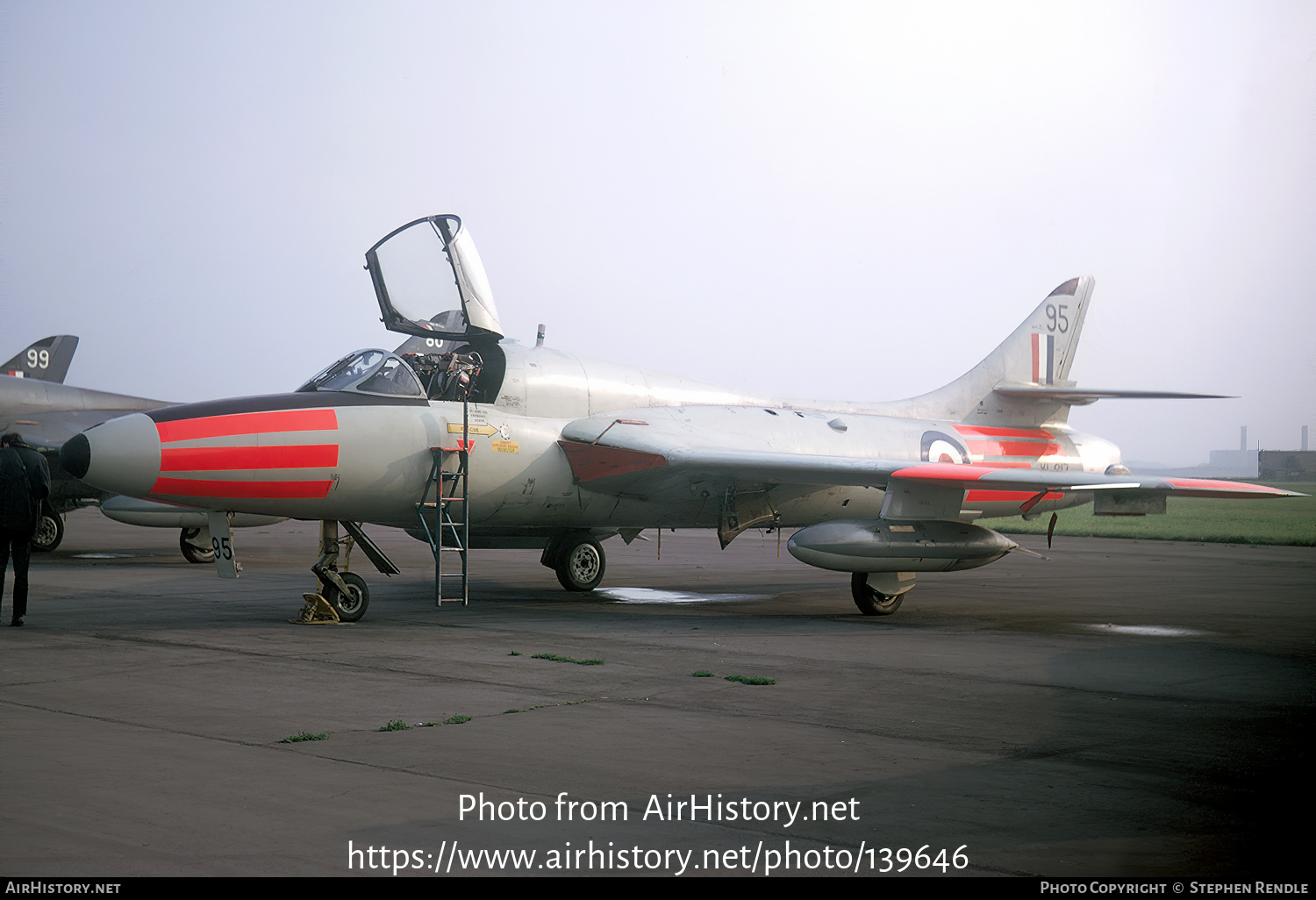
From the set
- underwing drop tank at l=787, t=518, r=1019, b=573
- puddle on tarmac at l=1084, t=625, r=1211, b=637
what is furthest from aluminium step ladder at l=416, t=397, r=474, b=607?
puddle on tarmac at l=1084, t=625, r=1211, b=637

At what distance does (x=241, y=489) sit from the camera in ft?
32.8

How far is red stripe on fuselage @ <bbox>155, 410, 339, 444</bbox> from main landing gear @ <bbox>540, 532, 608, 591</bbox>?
177 inches

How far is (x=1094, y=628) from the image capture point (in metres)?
10.9

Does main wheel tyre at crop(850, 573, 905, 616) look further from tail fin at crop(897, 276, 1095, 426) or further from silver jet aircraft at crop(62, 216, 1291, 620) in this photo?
tail fin at crop(897, 276, 1095, 426)

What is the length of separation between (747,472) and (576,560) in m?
3.49

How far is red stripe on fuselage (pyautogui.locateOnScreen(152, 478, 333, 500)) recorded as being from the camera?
31.9 feet

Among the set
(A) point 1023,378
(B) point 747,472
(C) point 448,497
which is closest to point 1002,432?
(A) point 1023,378

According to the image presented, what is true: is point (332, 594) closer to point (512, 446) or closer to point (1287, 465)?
point (512, 446)

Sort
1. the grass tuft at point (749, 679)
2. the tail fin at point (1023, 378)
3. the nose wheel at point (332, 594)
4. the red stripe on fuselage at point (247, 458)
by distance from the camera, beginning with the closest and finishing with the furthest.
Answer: the grass tuft at point (749, 679)
the red stripe on fuselage at point (247, 458)
the nose wheel at point (332, 594)
the tail fin at point (1023, 378)

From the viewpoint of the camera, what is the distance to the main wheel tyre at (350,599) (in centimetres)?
1068

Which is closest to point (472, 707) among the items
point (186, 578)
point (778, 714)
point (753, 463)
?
point (778, 714)

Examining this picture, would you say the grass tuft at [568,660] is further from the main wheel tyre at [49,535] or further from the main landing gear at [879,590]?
the main wheel tyre at [49,535]

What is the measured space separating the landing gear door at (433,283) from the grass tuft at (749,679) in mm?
A: 5720

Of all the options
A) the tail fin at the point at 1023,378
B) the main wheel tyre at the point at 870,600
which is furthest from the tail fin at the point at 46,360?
the main wheel tyre at the point at 870,600
